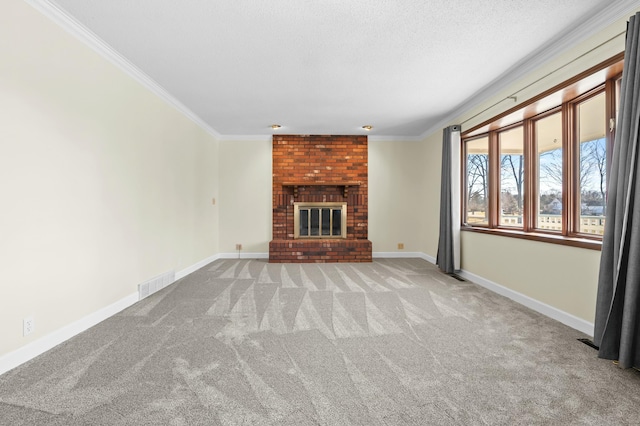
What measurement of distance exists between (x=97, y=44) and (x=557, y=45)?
411cm

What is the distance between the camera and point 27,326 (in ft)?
6.66

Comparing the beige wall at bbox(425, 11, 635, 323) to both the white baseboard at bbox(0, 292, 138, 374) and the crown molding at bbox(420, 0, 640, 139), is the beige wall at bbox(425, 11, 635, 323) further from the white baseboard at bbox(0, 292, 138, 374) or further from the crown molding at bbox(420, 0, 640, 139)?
the white baseboard at bbox(0, 292, 138, 374)

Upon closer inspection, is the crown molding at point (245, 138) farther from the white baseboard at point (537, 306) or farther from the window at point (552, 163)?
the white baseboard at point (537, 306)

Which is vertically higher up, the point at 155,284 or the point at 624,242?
the point at 624,242

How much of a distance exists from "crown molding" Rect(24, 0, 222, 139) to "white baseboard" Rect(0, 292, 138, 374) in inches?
92.4

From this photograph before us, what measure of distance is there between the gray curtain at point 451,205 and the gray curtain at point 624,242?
93.3 inches

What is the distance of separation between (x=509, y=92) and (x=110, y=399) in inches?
175

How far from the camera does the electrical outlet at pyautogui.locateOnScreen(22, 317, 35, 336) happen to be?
6.59 feet

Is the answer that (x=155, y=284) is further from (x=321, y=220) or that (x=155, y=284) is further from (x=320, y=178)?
(x=320, y=178)

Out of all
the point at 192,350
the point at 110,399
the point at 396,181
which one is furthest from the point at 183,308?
the point at 396,181

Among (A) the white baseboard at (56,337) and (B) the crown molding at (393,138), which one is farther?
(B) the crown molding at (393,138)

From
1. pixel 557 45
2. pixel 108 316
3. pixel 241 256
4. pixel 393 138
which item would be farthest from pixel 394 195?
pixel 108 316

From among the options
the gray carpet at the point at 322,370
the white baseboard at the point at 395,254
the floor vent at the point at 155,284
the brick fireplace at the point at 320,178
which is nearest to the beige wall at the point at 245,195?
the brick fireplace at the point at 320,178

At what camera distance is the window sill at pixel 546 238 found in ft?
8.33
